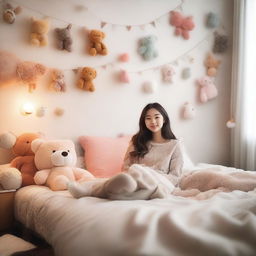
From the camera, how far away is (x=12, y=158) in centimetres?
238

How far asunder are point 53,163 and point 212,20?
2.33 metres

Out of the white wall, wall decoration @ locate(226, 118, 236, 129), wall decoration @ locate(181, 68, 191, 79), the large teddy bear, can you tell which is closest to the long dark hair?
the large teddy bear

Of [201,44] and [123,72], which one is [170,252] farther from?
[201,44]

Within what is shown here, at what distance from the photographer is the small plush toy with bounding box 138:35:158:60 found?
2.89 metres

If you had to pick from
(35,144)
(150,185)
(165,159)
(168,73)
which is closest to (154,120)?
(165,159)

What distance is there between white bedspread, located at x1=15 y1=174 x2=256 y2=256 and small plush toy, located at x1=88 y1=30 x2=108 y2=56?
5.15ft

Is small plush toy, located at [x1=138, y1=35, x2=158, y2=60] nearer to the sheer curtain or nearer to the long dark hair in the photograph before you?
the long dark hair

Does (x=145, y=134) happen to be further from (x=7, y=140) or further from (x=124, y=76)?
(x=7, y=140)

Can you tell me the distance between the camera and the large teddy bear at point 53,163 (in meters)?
2.07

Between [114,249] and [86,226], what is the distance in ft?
0.68

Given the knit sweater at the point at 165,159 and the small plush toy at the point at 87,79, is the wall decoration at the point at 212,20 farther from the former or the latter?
the knit sweater at the point at 165,159

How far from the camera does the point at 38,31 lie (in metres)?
2.39

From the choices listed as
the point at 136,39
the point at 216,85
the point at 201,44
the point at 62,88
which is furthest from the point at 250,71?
the point at 62,88

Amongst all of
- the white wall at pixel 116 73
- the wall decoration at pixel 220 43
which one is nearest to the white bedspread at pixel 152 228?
the white wall at pixel 116 73
